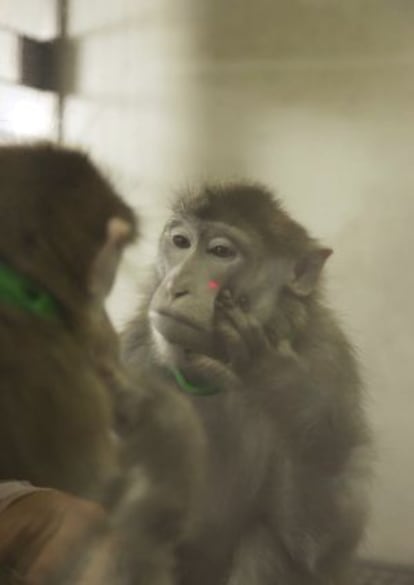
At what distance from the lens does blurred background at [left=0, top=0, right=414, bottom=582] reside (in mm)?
511

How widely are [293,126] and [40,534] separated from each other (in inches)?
10.8

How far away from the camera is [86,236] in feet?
1.61

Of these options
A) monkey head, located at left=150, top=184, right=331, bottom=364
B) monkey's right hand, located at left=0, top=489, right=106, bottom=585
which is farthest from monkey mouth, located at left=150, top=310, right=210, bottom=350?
monkey's right hand, located at left=0, top=489, right=106, bottom=585

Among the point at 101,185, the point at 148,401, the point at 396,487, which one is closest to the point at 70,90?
the point at 101,185

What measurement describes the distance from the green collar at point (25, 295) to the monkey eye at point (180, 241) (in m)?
0.10

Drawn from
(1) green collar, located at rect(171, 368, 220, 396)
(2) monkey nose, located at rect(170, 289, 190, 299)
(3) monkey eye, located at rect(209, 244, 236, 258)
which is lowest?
(1) green collar, located at rect(171, 368, 220, 396)

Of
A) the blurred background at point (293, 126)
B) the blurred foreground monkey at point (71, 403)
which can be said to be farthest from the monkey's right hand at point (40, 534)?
the blurred background at point (293, 126)

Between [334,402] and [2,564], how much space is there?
250mm

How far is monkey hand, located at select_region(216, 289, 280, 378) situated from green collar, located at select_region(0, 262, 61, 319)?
0.10m

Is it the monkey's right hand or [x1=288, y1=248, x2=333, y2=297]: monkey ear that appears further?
Answer: [x1=288, y1=248, x2=333, y2=297]: monkey ear

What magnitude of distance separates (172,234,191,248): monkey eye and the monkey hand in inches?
1.4

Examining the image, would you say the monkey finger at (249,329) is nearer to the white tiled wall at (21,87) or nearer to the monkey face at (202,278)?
the monkey face at (202,278)

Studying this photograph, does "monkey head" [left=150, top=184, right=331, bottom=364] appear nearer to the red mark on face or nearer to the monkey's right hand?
the red mark on face

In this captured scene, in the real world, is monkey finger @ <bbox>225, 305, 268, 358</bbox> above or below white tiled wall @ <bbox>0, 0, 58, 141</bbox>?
below
